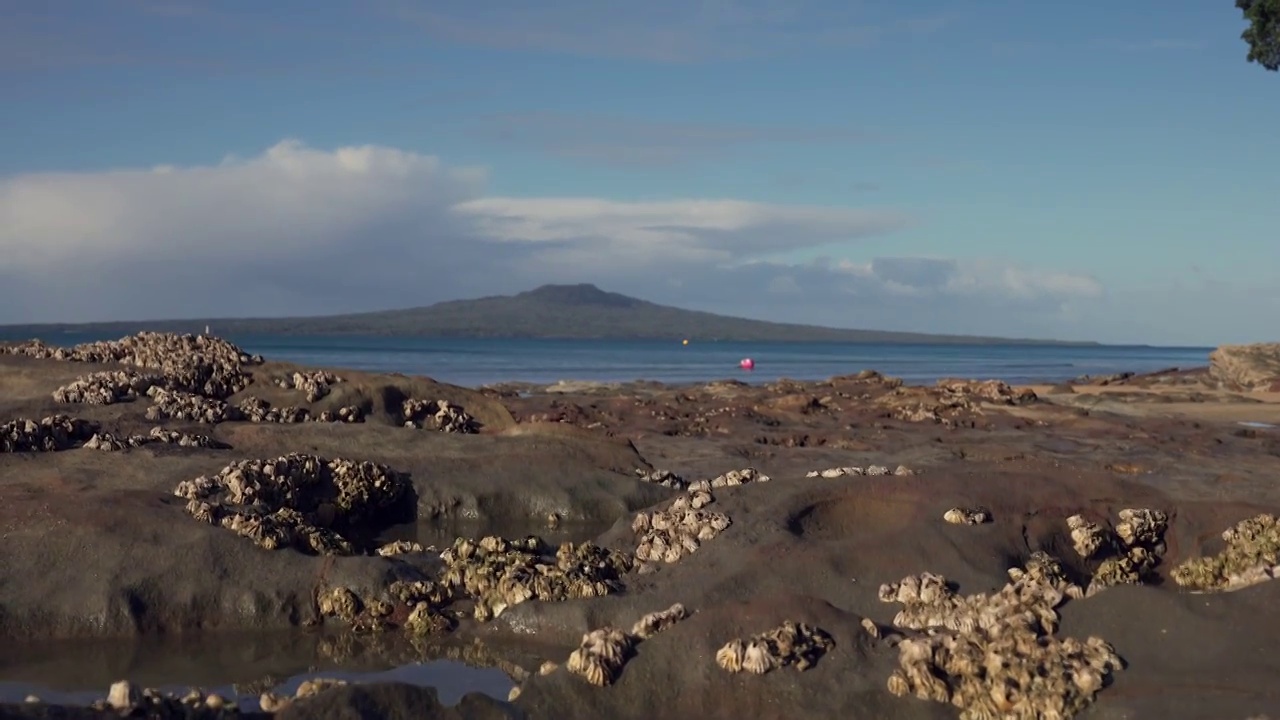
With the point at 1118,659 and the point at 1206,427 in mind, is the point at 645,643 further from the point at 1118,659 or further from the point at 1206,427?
the point at 1206,427

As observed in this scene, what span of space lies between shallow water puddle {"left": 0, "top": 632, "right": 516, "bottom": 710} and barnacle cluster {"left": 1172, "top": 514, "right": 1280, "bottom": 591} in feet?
16.5

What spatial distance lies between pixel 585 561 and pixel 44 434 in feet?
21.2

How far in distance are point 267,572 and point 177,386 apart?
24.0ft

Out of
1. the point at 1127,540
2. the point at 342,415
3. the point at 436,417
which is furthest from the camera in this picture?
the point at 436,417

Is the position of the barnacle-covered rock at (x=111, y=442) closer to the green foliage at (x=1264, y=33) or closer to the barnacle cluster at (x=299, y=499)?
the barnacle cluster at (x=299, y=499)

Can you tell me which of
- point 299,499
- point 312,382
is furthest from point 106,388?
point 299,499

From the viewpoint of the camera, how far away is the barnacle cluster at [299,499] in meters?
10.2

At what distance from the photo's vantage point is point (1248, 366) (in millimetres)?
38562

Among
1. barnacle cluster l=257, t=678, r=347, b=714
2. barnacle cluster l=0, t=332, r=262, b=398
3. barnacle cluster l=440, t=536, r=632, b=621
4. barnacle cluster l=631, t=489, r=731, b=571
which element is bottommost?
barnacle cluster l=257, t=678, r=347, b=714

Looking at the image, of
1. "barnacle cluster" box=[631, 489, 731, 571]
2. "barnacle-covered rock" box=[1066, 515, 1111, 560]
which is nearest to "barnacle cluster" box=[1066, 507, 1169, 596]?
"barnacle-covered rock" box=[1066, 515, 1111, 560]

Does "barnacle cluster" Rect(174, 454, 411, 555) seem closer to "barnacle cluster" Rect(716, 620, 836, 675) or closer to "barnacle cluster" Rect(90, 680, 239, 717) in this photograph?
"barnacle cluster" Rect(90, 680, 239, 717)

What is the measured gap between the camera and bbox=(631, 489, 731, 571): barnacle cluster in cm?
988

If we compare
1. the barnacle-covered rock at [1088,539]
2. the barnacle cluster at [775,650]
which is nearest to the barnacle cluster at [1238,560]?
the barnacle-covered rock at [1088,539]

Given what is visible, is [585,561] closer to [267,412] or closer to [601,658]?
[601,658]
